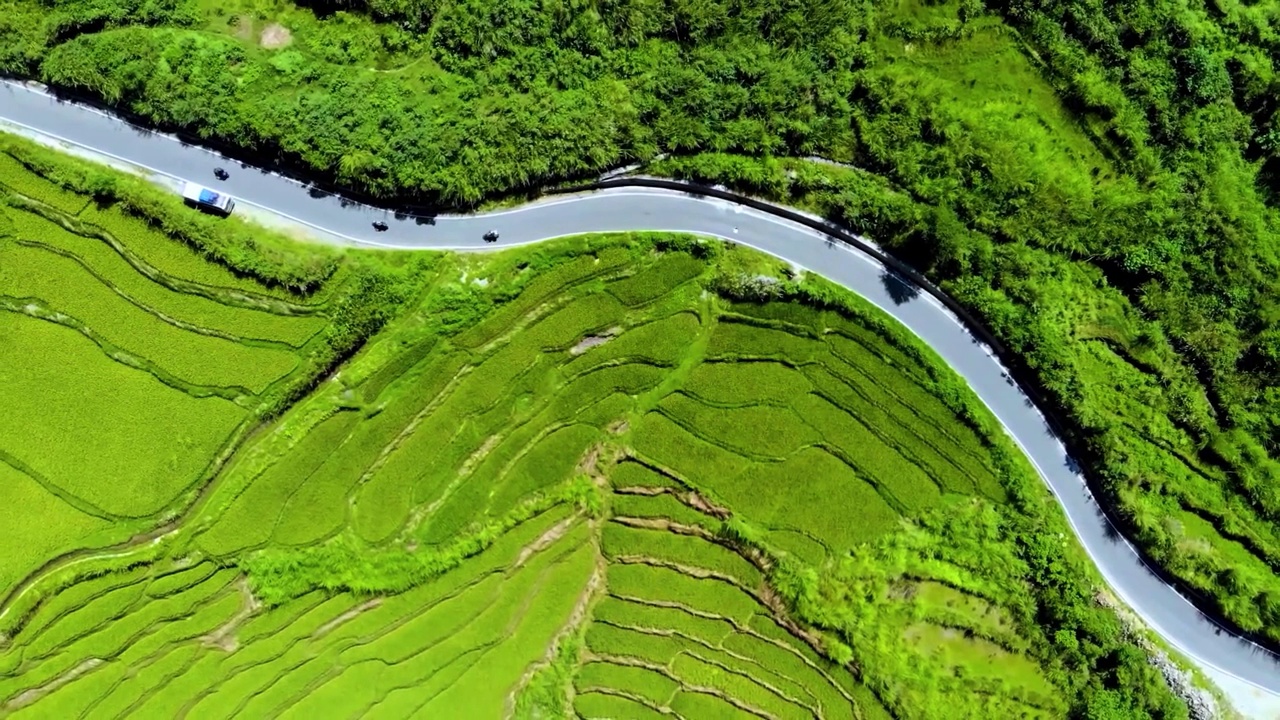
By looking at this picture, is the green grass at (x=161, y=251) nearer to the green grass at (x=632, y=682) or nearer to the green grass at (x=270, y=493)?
the green grass at (x=270, y=493)

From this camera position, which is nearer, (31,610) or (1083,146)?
(31,610)

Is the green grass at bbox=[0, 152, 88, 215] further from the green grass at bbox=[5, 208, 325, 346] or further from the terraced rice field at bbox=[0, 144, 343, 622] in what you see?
the green grass at bbox=[5, 208, 325, 346]

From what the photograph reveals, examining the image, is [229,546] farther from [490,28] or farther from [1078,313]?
[1078,313]

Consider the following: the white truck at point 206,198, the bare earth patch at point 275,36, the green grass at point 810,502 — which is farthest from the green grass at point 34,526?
the green grass at point 810,502

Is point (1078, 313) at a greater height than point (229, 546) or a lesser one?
greater

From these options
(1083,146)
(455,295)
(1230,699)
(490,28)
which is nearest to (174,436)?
(455,295)

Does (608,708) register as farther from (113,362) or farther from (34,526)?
(113,362)

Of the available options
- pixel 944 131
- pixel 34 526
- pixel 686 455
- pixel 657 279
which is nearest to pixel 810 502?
pixel 686 455

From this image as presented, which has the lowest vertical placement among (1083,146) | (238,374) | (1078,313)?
(238,374)
